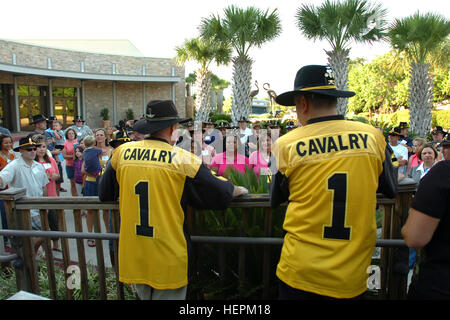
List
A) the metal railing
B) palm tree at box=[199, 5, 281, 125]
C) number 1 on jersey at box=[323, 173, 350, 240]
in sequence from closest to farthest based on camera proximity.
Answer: number 1 on jersey at box=[323, 173, 350, 240], the metal railing, palm tree at box=[199, 5, 281, 125]

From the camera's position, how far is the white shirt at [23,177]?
463cm

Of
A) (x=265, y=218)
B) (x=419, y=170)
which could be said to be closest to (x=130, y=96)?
(x=419, y=170)

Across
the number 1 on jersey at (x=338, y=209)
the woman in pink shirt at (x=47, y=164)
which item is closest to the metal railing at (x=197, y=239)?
the number 1 on jersey at (x=338, y=209)

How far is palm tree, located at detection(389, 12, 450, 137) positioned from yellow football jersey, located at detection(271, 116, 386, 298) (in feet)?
47.0

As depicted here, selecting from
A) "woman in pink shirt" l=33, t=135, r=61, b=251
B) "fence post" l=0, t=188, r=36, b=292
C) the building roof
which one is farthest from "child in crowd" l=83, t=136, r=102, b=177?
the building roof

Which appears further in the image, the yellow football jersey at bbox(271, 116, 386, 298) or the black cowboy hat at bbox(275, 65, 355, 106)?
the black cowboy hat at bbox(275, 65, 355, 106)

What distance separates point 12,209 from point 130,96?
91.9ft

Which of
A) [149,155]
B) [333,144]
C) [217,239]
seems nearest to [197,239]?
[217,239]

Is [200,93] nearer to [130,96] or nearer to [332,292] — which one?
[130,96]

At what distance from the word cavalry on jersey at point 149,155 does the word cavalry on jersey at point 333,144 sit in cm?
86

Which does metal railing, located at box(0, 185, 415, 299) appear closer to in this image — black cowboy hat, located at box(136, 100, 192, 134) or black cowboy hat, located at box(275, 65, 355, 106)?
black cowboy hat, located at box(136, 100, 192, 134)

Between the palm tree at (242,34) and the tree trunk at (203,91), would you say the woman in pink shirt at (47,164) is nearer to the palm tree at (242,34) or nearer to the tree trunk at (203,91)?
the palm tree at (242,34)

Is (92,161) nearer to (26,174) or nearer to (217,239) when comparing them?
(26,174)

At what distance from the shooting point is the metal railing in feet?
8.23
